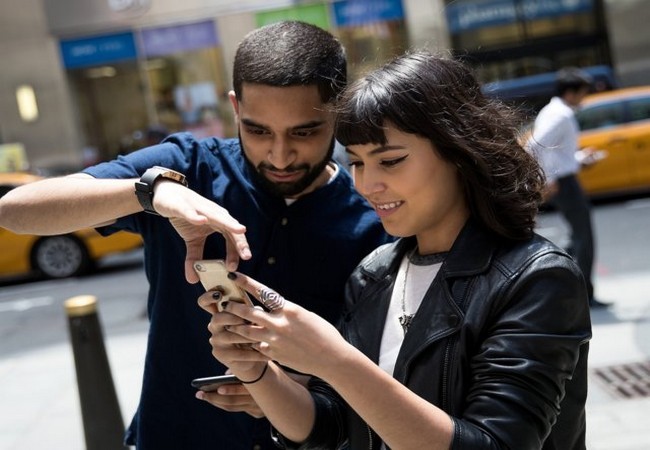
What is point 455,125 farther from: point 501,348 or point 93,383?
point 93,383

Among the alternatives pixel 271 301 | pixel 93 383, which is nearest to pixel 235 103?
pixel 271 301

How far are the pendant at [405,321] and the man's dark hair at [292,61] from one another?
60 centimetres

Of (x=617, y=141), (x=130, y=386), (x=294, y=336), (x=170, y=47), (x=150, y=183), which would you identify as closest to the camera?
(x=294, y=336)

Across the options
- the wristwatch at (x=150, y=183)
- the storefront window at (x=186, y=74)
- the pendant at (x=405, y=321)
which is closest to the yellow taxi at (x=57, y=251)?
the storefront window at (x=186, y=74)

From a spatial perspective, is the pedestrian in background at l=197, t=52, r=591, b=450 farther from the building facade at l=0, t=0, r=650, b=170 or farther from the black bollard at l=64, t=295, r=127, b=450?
the building facade at l=0, t=0, r=650, b=170

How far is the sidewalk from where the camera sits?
4766 millimetres

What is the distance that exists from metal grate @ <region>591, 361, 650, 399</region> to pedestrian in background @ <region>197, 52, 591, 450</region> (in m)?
3.59

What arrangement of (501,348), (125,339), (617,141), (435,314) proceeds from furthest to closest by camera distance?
(617,141) < (125,339) < (435,314) < (501,348)

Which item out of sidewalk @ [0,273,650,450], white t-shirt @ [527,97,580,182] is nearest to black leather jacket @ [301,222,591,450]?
sidewalk @ [0,273,650,450]

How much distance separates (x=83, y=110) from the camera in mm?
20094

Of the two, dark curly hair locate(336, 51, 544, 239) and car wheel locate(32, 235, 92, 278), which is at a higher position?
dark curly hair locate(336, 51, 544, 239)

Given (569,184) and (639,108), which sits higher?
(639,108)

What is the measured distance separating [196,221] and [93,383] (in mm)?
3049

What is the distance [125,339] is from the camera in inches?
324
